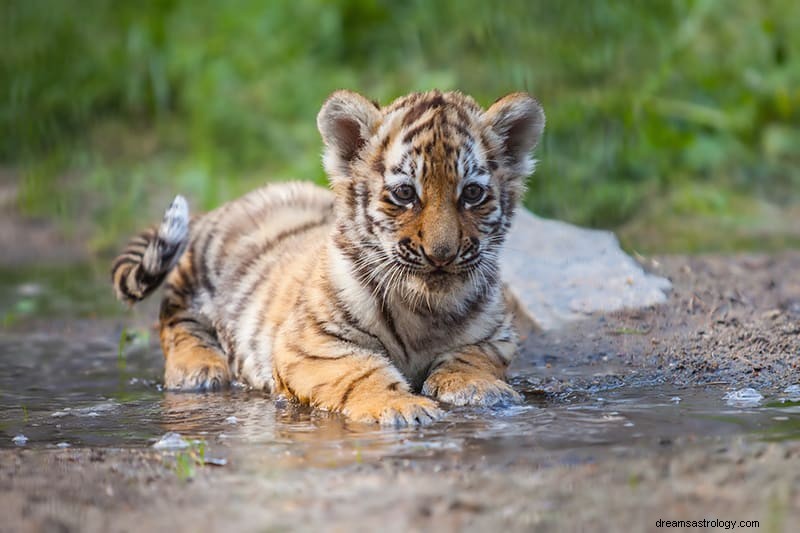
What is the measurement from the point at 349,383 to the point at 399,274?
51cm

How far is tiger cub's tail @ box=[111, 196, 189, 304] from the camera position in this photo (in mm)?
5918

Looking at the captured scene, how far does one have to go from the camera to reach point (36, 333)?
7.53 meters

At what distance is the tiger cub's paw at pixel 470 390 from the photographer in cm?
473

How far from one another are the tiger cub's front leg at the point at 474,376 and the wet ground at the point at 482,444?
0.10m

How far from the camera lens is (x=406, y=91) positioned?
11000mm

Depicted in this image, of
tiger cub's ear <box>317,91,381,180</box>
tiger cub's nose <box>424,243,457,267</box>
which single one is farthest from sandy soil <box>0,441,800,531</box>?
tiger cub's ear <box>317,91,381,180</box>

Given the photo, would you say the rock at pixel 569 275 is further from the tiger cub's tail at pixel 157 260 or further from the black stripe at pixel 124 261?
the black stripe at pixel 124 261

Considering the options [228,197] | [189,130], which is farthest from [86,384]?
[189,130]

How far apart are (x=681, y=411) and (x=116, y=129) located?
9.47 metres

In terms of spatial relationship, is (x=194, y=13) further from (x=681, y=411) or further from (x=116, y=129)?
(x=681, y=411)

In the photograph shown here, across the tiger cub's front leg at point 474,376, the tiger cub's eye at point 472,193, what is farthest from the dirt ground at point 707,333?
the tiger cub's eye at point 472,193

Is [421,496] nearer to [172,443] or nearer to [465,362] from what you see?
[172,443]

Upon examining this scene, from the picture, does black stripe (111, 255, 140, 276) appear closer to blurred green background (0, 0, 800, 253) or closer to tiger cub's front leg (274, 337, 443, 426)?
tiger cub's front leg (274, 337, 443, 426)

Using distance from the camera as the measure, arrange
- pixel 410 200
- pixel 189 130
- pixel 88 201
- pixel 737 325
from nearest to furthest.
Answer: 1. pixel 410 200
2. pixel 737 325
3. pixel 88 201
4. pixel 189 130
